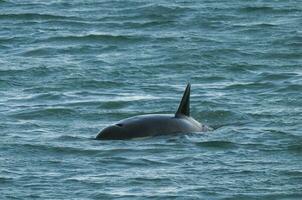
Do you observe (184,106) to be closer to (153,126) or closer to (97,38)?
(153,126)

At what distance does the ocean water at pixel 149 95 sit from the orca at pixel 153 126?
6.9 inches

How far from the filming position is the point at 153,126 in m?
18.7

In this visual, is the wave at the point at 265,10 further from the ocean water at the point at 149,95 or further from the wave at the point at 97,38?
the wave at the point at 97,38

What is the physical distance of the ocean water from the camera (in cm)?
1614

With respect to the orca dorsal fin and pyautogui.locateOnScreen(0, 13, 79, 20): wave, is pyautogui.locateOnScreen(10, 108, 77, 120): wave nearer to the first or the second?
the orca dorsal fin

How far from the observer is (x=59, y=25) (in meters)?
30.8

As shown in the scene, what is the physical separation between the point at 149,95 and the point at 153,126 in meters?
3.93

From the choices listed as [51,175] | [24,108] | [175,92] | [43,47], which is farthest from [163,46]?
[51,175]

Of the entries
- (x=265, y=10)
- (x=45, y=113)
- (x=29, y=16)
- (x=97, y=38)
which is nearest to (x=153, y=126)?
(x=45, y=113)

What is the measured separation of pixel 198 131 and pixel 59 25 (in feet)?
40.0

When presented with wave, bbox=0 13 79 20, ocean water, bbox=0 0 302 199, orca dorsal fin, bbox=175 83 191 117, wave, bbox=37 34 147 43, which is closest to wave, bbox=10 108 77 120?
ocean water, bbox=0 0 302 199

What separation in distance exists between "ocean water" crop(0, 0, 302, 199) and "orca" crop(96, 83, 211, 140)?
18cm

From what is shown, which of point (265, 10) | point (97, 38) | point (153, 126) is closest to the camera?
point (153, 126)

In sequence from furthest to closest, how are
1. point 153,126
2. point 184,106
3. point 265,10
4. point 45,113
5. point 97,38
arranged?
point 265,10 < point 97,38 < point 45,113 < point 184,106 < point 153,126
